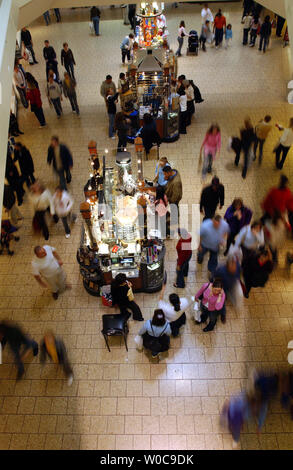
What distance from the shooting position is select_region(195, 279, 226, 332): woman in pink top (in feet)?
17.5

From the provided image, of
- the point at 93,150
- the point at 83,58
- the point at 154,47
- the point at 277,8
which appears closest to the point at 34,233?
the point at 93,150

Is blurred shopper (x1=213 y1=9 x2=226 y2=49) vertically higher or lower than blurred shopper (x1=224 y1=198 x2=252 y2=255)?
higher

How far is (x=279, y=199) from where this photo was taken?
649cm

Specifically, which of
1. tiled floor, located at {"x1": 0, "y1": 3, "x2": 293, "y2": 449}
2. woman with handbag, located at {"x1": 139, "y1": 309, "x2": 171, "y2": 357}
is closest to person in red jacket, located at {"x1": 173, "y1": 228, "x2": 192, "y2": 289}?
tiled floor, located at {"x1": 0, "y1": 3, "x2": 293, "y2": 449}

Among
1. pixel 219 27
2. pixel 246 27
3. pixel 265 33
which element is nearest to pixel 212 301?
pixel 265 33

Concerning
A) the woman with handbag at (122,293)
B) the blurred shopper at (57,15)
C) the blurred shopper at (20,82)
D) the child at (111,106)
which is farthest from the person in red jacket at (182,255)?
the blurred shopper at (57,15)

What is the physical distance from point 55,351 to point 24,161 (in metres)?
4.51

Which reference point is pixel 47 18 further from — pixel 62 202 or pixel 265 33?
pixel 62 202

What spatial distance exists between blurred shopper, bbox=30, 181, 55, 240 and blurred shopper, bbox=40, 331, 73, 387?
8.36 ft

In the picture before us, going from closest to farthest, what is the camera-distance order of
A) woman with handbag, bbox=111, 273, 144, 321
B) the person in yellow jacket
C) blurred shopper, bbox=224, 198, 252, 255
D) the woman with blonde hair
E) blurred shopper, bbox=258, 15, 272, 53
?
1. woman with handbag, bbox=111, 273, 144, 321
2. blurred shopper, bbox=224, 198, 252, 255
3. the woman with blonde hair
4. the person in yellow jacket
5. blurred shopper, bbox=258, 15, 272, 53

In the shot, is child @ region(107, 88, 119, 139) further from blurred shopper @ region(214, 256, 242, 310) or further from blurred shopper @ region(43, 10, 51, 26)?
blurred shopper @ region(43, 10, 51, 26)

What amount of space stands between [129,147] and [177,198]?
3053mm

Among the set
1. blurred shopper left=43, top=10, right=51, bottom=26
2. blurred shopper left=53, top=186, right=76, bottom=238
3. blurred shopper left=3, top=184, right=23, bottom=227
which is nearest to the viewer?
blurred shopper left=53, top=186, right=76, bottom=238

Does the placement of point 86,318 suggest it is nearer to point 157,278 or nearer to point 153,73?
point 157,278
